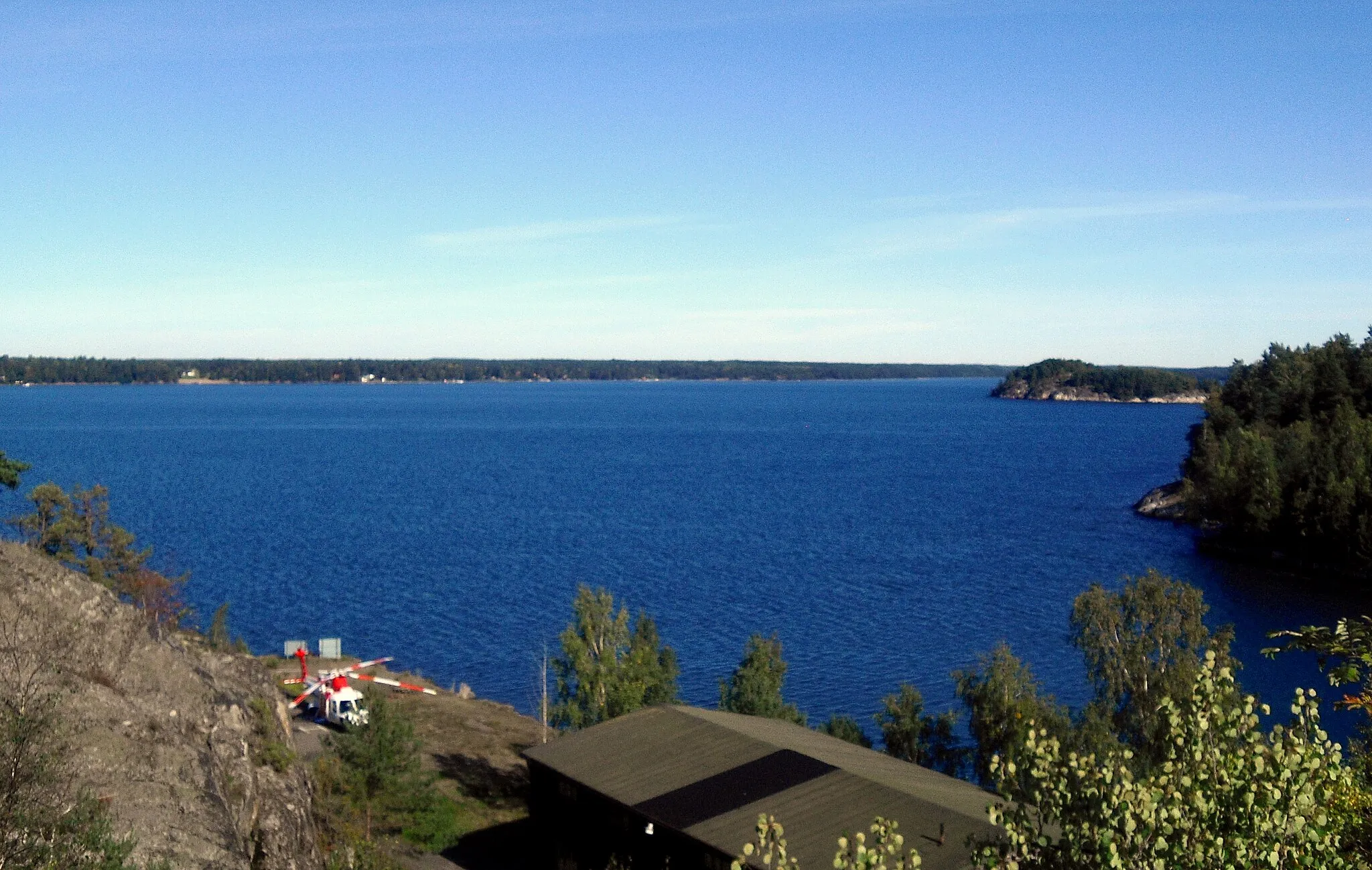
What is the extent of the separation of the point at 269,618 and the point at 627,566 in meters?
16.5

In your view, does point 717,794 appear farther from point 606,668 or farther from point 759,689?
point 606,668

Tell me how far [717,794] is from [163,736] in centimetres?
848

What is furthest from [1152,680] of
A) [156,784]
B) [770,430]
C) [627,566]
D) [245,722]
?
[770,430]

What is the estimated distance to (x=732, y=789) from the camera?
19234 millimetres

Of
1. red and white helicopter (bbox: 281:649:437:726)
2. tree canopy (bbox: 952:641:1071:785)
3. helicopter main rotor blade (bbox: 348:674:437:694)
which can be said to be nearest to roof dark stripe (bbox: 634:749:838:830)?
tree canopy (bbox: 952:641:1071:785)

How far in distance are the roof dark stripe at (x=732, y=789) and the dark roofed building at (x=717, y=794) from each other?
0.03 meters

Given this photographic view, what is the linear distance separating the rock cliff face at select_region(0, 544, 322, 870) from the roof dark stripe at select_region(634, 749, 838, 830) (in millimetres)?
5461

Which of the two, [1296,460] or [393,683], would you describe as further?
[1296,460]

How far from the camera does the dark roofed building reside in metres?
17.2

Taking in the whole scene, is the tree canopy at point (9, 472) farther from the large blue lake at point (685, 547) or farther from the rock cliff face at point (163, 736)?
the rock cliff face at point (163, 736)

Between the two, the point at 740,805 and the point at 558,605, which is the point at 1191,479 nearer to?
the point at 558,605

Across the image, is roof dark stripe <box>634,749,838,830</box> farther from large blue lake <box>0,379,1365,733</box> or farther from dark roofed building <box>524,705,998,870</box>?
large blue lake <box>0,379,1365,733</box>

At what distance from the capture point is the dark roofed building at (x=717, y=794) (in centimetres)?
1716

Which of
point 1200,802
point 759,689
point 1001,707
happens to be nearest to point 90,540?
point 759,689
